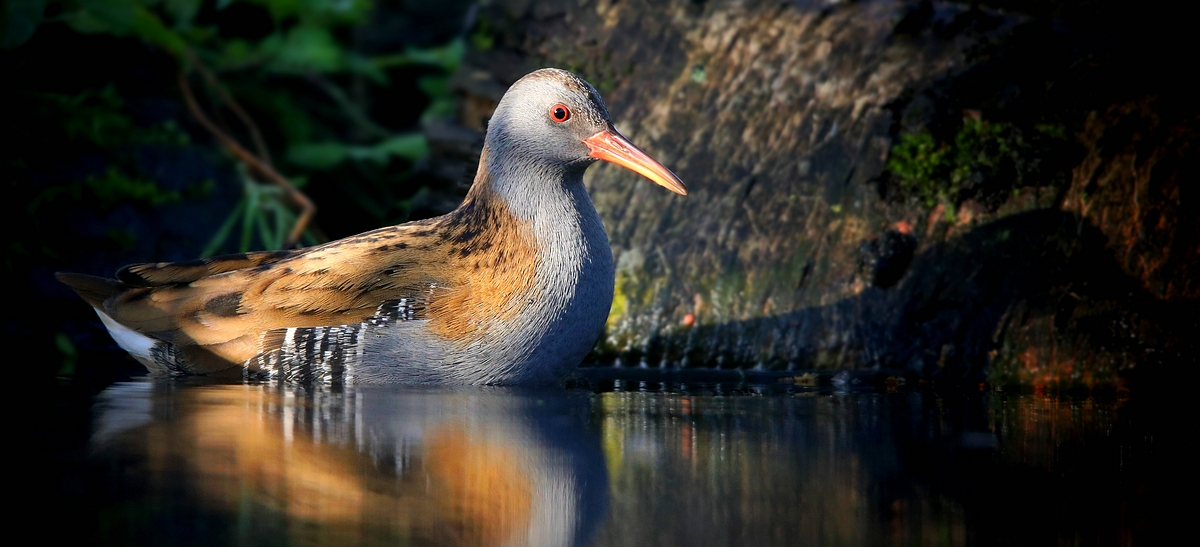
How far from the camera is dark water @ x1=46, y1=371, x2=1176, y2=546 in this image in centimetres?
281

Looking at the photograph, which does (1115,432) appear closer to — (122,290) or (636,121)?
(636,121)

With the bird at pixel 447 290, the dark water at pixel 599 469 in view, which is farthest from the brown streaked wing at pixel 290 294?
the dark water at pixel 599 469

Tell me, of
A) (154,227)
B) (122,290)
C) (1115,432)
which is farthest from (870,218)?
(154,227)

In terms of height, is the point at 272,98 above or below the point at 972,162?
above

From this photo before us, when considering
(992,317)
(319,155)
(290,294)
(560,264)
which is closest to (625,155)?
(560,264)

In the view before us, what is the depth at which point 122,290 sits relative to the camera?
17.9ft

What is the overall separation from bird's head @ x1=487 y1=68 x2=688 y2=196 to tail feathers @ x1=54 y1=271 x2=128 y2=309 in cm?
190

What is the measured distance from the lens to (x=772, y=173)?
21.1 feet

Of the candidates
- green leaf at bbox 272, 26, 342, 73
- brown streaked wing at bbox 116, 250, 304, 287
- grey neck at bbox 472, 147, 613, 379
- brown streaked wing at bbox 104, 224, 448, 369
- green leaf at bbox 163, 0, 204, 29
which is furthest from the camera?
green leaf at bbox 272, 26, 342, 73

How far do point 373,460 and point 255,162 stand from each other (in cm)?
518

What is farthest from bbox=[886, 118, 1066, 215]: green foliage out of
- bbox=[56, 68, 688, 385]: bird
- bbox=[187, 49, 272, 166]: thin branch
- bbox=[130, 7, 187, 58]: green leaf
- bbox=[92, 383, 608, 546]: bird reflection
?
bbox=[130, 7, 187, 58]: green leaf

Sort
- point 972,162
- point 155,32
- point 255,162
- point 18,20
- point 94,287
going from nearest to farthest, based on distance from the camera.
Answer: point 94,287 → point 972,162 → point 18,20 → point 155,32 → point 255,162

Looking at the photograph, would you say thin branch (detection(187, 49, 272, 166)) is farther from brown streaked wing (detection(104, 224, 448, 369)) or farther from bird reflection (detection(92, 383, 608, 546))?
bird reflection (detection(92, 383, 608, 546))

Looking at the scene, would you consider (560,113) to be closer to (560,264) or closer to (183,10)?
(560,264)
